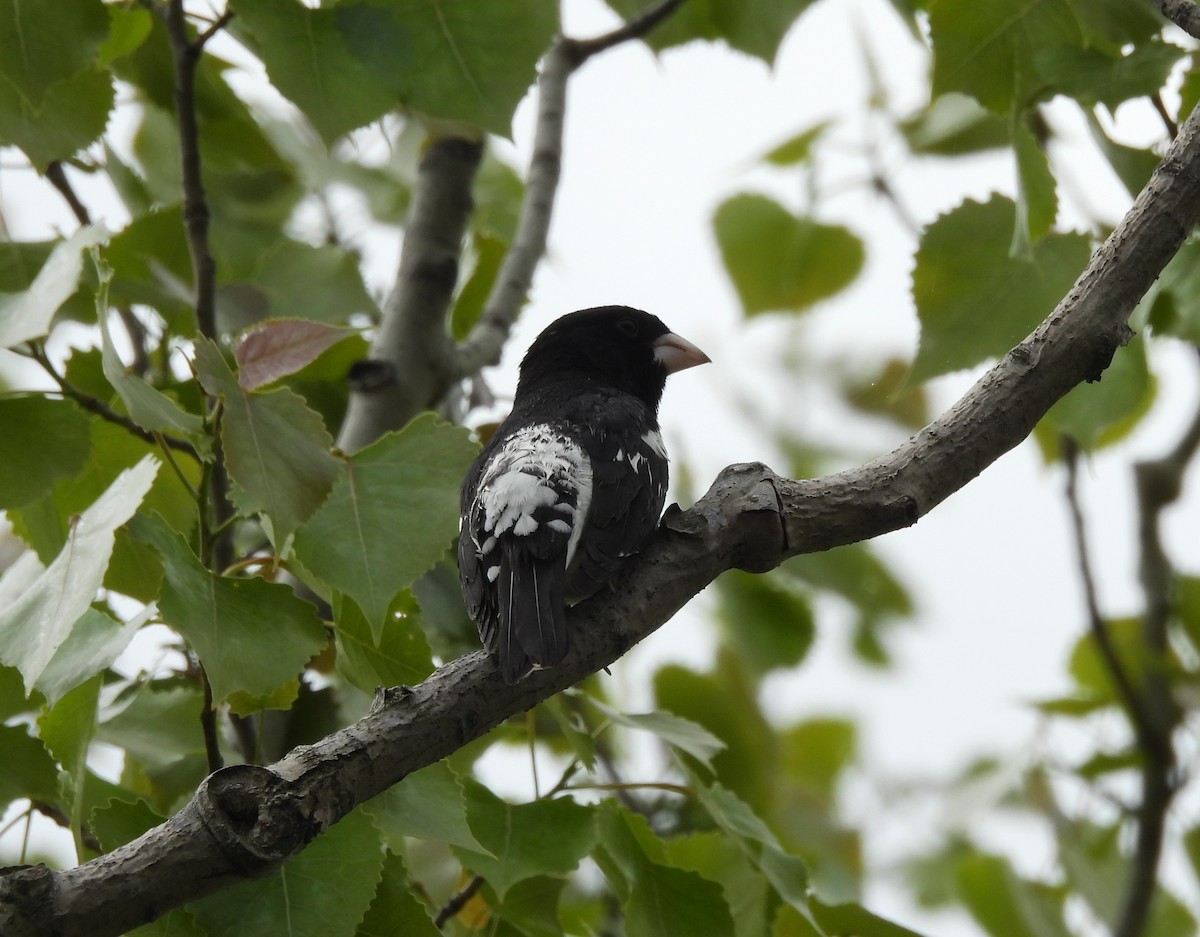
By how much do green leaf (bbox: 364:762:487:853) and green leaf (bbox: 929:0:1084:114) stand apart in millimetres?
1495

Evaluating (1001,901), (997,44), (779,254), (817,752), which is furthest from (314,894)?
(817,752)

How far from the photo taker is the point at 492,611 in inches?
87.9

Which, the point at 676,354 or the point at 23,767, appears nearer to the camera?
the point at 23,767

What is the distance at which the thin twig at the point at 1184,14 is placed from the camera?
77.7 inches

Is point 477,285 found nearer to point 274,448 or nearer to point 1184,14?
point 274,448

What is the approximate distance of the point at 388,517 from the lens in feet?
6.59

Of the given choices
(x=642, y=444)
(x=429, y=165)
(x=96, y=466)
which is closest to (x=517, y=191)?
(x=429, y=165)

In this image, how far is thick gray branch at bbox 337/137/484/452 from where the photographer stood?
297 cm

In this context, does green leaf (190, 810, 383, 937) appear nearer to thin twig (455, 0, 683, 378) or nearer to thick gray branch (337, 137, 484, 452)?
thick gray branch (337, 137, 484, 452)

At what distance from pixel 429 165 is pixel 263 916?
6.94ft

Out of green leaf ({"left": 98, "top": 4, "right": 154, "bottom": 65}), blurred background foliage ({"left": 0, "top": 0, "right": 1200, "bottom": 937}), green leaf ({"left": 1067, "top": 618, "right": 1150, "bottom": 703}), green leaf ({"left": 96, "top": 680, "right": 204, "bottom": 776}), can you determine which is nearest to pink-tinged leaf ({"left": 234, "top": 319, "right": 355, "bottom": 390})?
blurred background foliage ({"left": 0, "top": 0, "right": 1200, "bottom": 937})

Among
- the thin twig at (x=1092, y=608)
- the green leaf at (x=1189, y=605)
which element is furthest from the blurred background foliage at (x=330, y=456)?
the green leaf at (x=1189, y=605)

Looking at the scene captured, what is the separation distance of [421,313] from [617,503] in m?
0.93

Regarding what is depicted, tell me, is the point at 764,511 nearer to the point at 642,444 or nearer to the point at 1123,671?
the point at 642,444
